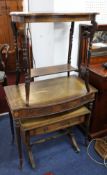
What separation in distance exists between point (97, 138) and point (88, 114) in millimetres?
412

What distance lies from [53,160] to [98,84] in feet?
2.76

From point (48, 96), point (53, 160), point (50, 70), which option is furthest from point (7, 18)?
point (53, 160)

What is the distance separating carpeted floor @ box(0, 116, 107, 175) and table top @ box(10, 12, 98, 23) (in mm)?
1256

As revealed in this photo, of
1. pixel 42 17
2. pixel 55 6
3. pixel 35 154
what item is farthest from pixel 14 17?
pixel 35 154

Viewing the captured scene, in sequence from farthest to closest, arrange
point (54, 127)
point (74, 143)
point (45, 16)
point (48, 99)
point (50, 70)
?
point (74, 143)
point (50, 70)
point (54, 127)
point (48, 99)
point (45, 16)

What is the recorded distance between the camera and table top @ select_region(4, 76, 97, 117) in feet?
4.51

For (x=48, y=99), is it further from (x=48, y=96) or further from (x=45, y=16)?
(x=45, y=16)

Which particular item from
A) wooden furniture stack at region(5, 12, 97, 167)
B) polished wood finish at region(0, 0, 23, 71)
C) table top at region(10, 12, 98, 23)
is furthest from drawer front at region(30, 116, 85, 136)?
polished wood finish at region(0, 0, 23, 71)

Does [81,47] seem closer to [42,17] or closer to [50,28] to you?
[50,28]

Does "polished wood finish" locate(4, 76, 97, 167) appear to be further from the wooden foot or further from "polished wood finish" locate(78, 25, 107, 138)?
the wooden foot

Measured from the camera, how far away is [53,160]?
1716mm

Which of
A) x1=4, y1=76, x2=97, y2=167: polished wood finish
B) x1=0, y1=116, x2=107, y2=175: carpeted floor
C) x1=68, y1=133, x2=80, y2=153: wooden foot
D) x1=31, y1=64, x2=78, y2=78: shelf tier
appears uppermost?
x1=31, y1=64, x2=78, y2=78: shelf tier

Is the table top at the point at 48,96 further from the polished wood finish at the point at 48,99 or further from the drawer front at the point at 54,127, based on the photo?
the drawer front at the point at 54,127

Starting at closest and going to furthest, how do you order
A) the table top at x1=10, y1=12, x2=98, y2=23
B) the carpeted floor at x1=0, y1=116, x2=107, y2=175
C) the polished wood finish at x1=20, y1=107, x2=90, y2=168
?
the table top at x1=10, y1=12, x2=98, y2=23
the polished wood finish at x1=20, y1=107, x2=90, y2=168
the carpeted floor at x1=0, y1=116, x2=107, y2=175
